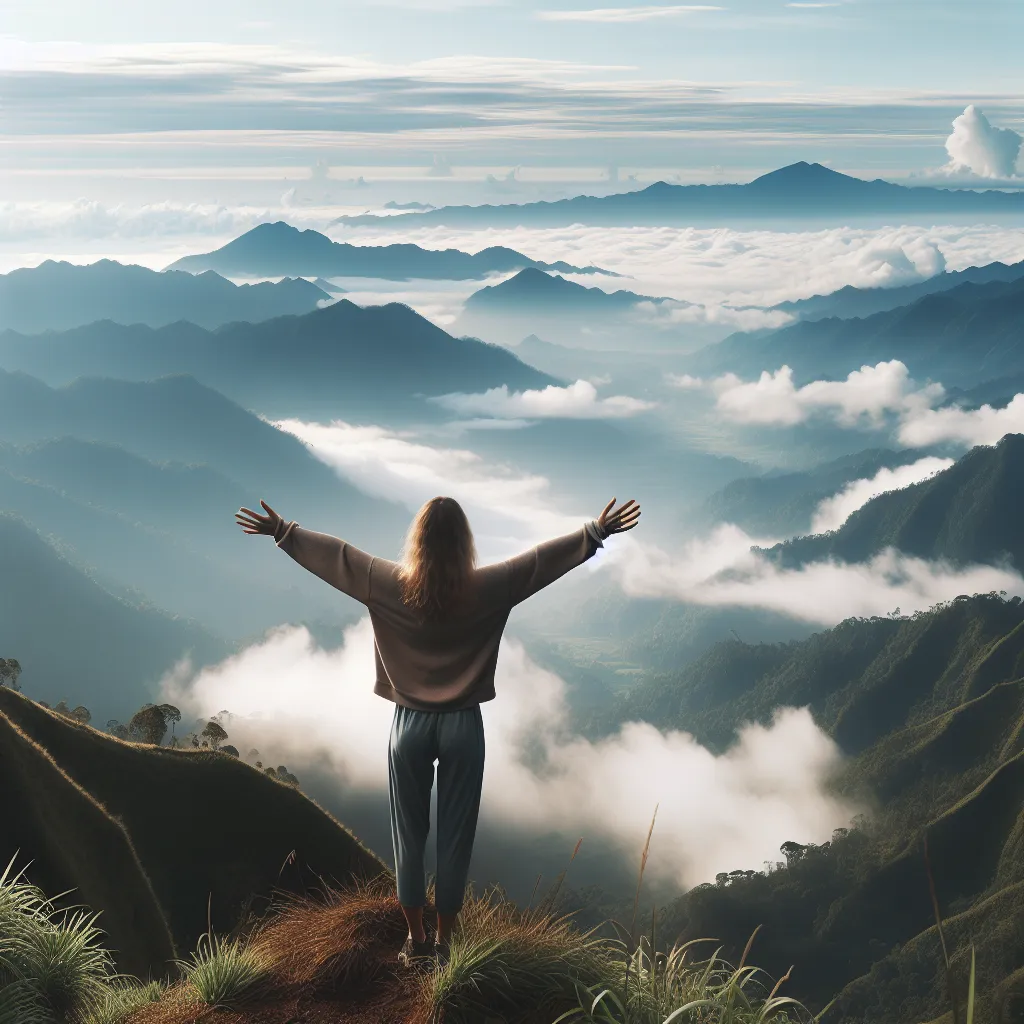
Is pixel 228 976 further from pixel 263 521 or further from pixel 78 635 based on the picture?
pixel 78 635

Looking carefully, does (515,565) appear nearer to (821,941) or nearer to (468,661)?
(468,661)

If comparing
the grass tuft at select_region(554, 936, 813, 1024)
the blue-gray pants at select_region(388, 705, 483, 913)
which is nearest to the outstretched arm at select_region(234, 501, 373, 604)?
the blue-gray pants at select_region(388, 705, 483, 913)

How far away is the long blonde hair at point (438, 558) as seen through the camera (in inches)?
221

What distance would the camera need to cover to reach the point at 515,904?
6613mm

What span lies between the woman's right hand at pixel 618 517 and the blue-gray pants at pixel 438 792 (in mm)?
1318

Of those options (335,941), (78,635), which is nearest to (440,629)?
(335,941)

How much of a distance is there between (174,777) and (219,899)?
436 centimetres

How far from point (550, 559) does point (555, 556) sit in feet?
0.11

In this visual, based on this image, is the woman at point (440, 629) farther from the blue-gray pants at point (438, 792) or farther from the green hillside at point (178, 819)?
the green hillside at point (178, 819)

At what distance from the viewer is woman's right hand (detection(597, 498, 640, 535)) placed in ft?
19.1

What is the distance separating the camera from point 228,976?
18.8ft

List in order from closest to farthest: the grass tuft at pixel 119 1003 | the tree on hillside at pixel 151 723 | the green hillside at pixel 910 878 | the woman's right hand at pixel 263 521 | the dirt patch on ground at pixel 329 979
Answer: the dirt patch on ground at pixel 329 979
the grass tuft at pixel 119 1003
the woman's right hand at pixel 263 521
the tree on hillside at pixel 151 723
the green hillside at pixel 910 878

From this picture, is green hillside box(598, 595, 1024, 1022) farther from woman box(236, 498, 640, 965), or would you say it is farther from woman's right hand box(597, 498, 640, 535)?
woman's right hand box(597, 498, 640, 535)

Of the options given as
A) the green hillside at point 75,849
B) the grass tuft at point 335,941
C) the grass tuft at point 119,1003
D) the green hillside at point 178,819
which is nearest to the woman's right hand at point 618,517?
the grass tuft at point 335,941
